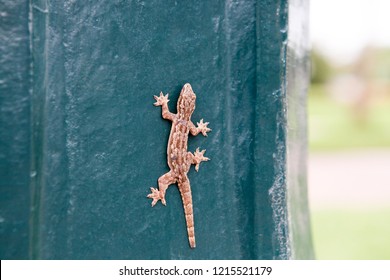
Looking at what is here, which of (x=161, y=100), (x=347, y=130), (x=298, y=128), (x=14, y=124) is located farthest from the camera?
(x=347, y=130)

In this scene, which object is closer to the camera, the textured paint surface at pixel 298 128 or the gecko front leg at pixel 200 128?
the gecko front leg at pixel 200 128

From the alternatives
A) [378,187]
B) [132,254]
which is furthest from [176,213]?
[378,187]

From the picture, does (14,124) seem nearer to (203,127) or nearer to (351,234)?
(203,127)

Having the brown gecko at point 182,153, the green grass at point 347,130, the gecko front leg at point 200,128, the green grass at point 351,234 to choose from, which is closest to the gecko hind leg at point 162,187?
the brown gecko at point 182,153

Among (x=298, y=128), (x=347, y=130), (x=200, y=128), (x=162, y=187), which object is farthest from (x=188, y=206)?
(x=347, y=130)

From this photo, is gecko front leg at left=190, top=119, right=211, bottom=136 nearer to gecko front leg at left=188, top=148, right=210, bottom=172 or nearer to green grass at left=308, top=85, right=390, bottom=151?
gecko front leg at left=188, top=148, right=210, bottom=172

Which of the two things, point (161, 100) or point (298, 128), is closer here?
point (161, 100)

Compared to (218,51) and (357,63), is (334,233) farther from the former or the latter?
(357,63)

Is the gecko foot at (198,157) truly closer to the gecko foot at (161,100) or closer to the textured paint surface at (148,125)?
the textured paint surface at (148,125)
